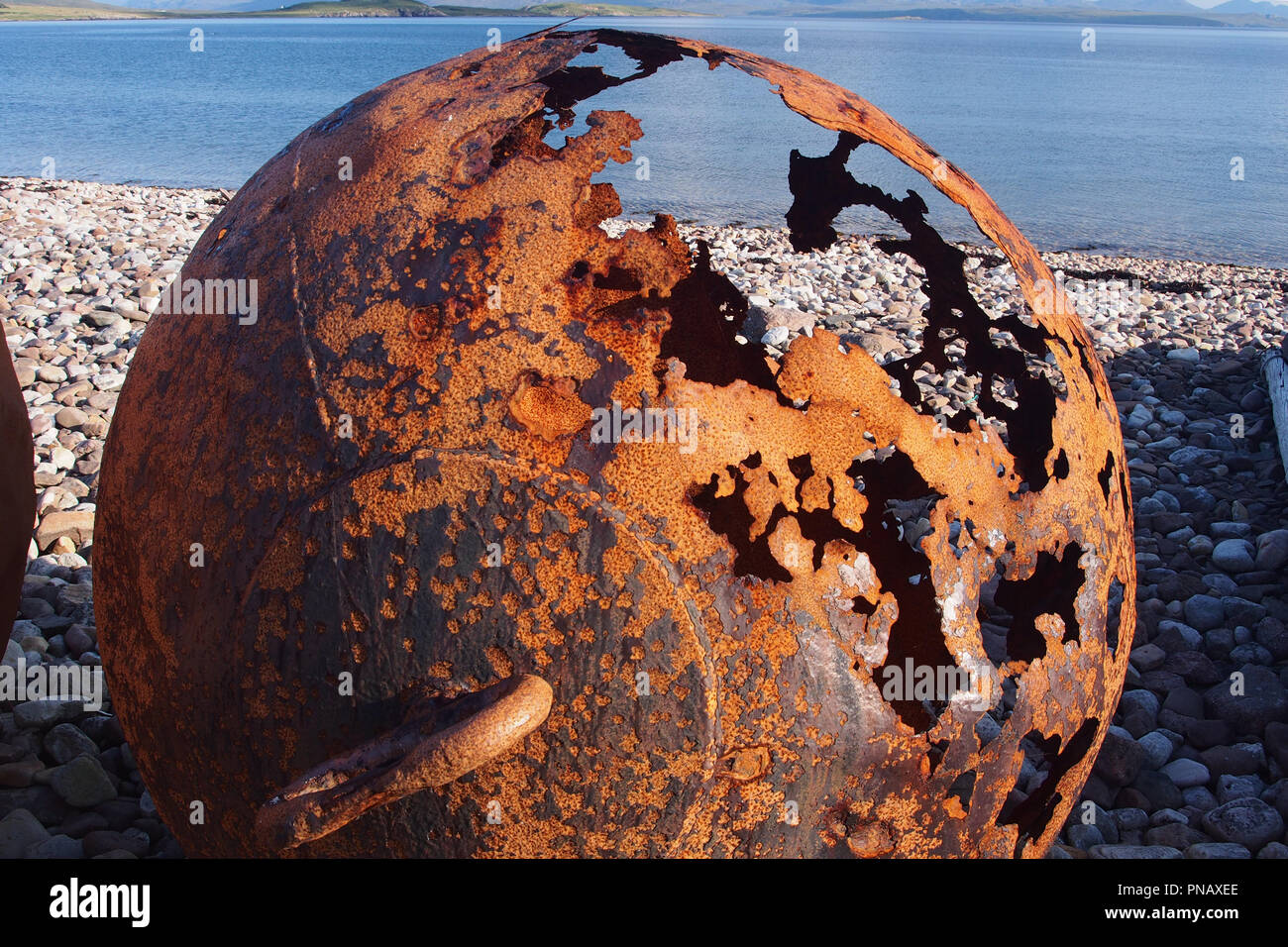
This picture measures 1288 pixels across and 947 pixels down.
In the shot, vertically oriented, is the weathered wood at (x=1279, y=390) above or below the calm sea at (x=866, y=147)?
below

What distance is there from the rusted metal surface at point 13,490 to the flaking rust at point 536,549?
3.58ft

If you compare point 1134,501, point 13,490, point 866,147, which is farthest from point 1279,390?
point 866,147

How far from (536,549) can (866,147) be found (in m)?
13.8

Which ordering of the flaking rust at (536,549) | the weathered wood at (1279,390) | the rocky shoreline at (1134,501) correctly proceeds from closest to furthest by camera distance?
the flaking rust at (536,549), the rocky shoreline at (1134,501), the weathered wood at (1279,390)

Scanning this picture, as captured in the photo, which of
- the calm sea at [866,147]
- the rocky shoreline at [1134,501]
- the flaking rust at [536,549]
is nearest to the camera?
the flaking rust at [536,549]

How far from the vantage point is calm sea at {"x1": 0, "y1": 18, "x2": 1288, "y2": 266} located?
1355cm

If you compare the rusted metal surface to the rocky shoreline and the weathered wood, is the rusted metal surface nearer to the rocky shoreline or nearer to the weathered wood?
the rocky shoreline

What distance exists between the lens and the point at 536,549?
5.08 feet

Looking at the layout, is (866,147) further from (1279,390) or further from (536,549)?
(536,549)

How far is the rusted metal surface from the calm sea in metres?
7.19

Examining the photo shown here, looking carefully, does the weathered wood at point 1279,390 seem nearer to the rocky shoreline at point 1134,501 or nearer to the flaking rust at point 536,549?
the rocky shoreline at point 1134,501

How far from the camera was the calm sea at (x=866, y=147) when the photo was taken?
13.5 metres

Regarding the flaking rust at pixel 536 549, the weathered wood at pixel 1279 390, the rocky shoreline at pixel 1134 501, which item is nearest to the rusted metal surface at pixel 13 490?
the rocky shoreline at pixel 1134 501

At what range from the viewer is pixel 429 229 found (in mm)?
1715
